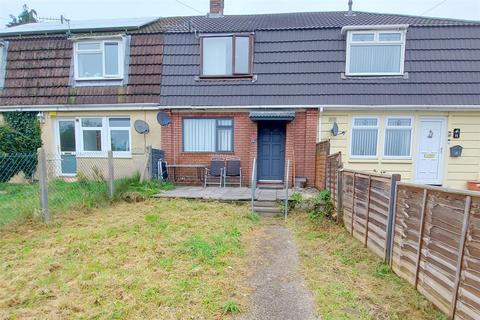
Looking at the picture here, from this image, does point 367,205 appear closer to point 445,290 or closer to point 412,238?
point 412,238

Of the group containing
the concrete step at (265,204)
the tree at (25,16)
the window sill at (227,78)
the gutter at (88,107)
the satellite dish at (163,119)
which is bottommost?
the concrete step at (265,204)

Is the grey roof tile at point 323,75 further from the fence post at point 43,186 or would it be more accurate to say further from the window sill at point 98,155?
the fence post at point 43,186

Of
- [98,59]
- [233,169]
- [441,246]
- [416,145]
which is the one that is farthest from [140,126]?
[416,145]

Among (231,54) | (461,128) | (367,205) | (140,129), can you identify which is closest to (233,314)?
(367,205)

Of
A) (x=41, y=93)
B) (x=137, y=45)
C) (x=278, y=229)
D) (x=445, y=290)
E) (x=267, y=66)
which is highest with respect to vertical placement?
(x=137, y=45)

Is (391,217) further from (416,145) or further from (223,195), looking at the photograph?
(416,145)

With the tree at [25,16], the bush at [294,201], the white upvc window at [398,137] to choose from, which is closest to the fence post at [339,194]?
the bush at [294,201]

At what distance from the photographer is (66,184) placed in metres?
8.33

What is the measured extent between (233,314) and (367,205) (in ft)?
9.63

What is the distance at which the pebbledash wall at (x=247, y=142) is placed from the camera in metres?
9.06

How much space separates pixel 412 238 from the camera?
3.35 m

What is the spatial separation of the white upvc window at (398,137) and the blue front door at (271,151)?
135 inches

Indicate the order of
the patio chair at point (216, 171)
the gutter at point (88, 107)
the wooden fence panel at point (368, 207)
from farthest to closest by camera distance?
the gutter at point (88, 107)
the patio chair at point (216, 171)
the wooden fence panel at point (368, 207)

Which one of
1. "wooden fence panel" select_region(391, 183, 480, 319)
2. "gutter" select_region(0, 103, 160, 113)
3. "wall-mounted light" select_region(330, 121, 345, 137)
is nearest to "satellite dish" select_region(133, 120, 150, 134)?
"gutter" select_region(0, 103, 160, 113)
